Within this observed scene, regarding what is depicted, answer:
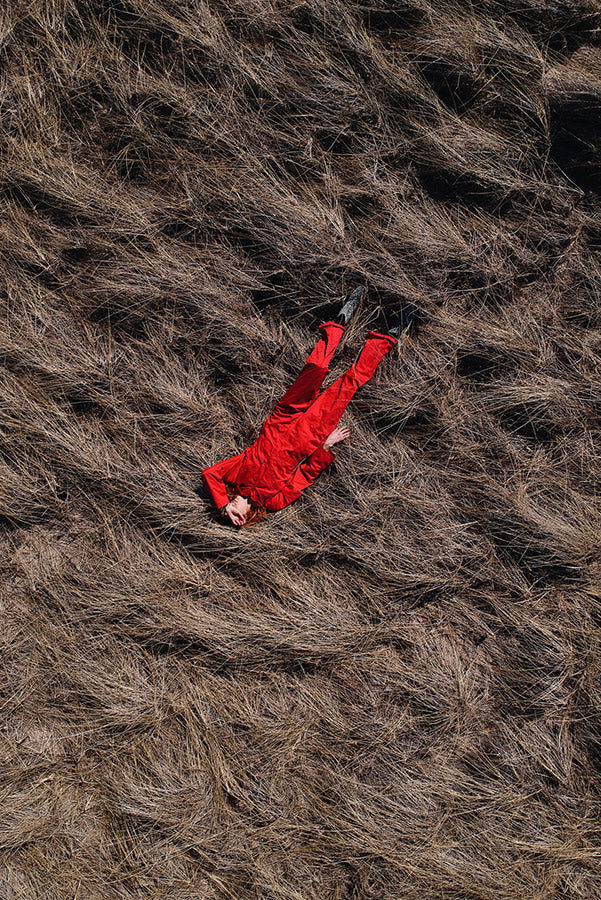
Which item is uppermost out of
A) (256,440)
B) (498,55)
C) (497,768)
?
(498,55)

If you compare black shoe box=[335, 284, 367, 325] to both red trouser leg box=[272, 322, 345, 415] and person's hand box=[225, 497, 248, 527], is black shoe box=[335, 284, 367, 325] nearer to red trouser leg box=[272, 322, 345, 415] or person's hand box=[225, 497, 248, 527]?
red trouser leg box=[272, 322, 345, 415]

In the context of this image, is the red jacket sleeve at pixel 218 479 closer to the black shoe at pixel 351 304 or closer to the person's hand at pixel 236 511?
the person's hand at pixel 236 511

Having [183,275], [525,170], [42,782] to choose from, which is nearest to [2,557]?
[42,782]

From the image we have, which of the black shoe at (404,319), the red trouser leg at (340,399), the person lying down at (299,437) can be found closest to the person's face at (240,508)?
the person lying down at (299,437)

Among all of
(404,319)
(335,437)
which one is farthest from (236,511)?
(404,319)

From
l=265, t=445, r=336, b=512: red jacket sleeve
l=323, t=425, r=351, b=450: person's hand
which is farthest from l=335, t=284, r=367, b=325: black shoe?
l=265, t=445, r=336, b=512: red jacket sleeve

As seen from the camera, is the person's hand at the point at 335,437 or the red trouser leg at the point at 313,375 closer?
the red trouser leg at the point at 313,375

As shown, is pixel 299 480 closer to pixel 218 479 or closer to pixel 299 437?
pixel 299 437

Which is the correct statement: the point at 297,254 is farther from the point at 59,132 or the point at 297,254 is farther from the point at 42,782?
the point at 42,782
